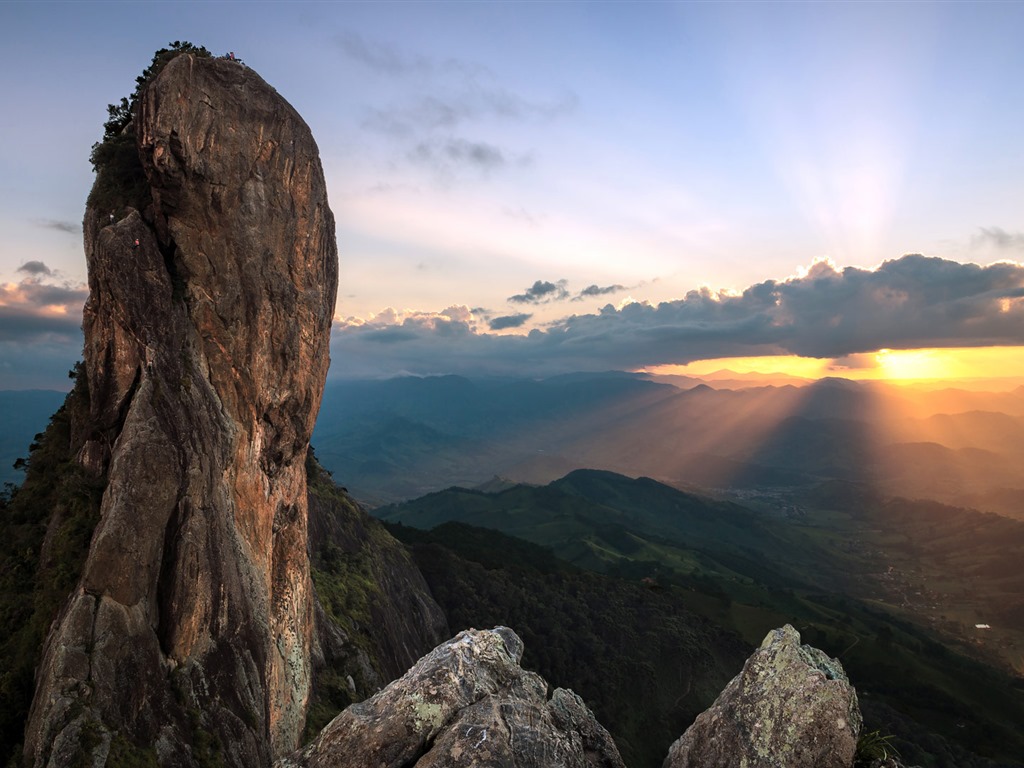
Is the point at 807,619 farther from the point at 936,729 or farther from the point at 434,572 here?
the point at 434,572

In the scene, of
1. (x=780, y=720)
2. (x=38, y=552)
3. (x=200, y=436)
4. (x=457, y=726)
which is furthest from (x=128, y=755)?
(x=780, y=720)

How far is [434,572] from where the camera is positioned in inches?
5074

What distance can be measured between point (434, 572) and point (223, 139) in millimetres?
110691

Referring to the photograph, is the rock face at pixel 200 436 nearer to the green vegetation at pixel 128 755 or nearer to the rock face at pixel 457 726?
the green vegetation at pixel 128 755

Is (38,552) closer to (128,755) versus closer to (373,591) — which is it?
(128,755)

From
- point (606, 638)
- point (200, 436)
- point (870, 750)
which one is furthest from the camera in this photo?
point (606, 638)

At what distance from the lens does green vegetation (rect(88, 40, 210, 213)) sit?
3591 centimetres

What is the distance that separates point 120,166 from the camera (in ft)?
122

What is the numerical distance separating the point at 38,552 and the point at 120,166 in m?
25.3

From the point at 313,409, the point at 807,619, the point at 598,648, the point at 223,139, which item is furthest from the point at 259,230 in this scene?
the point at 807,619

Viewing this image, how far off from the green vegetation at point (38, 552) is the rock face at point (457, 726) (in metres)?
20.4

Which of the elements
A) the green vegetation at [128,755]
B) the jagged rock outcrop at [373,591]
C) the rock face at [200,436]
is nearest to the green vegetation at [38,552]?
the rock face at [200,436]

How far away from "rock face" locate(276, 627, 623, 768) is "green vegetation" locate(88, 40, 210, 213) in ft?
116

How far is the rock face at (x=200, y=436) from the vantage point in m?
25.7
